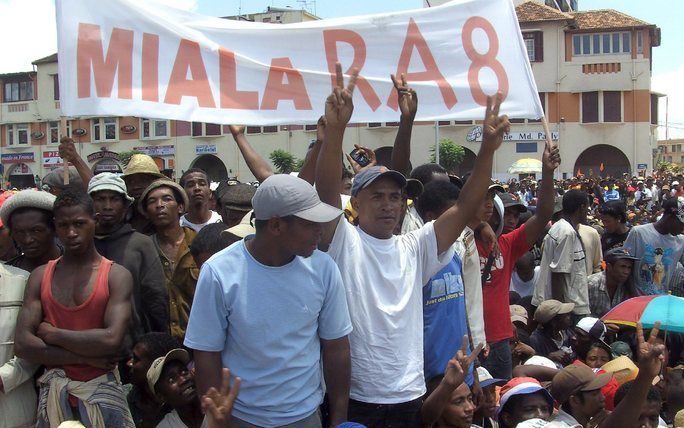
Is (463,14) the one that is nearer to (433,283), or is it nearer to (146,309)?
(433,283)

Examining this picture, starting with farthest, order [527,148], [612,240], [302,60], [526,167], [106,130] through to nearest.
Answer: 1. [106,130]
2. [527,148]
3. [526,167]
4. [612,240]
5. [302,60]

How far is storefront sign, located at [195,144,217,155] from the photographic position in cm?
4178

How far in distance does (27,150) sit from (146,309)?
153ft

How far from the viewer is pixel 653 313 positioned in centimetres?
536

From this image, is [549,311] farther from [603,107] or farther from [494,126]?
[603,107]

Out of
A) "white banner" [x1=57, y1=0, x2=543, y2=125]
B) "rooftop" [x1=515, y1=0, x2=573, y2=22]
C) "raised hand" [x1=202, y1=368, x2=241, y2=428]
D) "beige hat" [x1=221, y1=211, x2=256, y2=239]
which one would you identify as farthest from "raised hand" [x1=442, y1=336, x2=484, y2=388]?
"rooftop" [x1=515, y1=0, x2=573, y2=22]

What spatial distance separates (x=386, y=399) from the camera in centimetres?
305

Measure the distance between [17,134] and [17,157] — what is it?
154 cm

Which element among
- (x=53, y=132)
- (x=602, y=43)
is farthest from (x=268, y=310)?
(x=53, y=132)

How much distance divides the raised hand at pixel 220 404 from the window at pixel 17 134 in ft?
158

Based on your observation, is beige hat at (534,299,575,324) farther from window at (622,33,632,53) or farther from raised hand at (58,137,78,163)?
window at (622,33,632,53)

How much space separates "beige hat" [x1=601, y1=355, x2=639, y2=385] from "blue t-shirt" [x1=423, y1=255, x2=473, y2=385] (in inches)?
65.0

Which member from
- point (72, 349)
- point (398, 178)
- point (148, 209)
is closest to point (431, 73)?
point (398, 178)

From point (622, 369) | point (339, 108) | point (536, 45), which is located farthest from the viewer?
point (536, 45)
